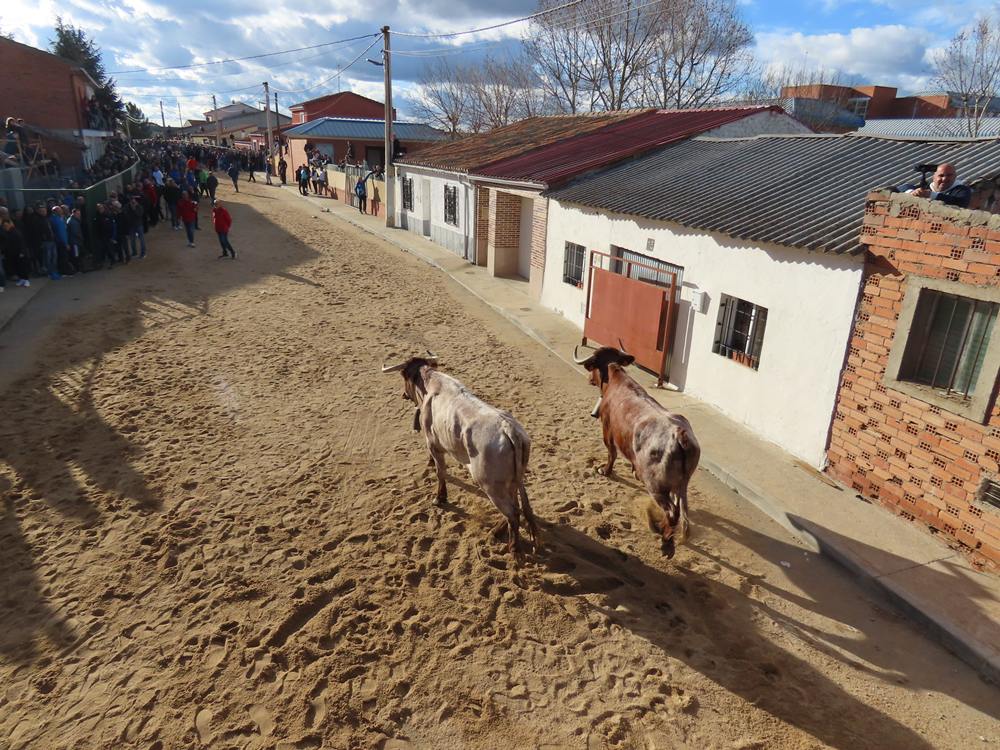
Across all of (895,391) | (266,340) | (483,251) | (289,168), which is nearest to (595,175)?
(483,251)

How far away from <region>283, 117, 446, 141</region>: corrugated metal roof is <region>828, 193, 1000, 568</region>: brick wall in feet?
131

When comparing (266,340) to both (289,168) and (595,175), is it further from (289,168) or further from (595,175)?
(289,168)

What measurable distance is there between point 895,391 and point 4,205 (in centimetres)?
1787

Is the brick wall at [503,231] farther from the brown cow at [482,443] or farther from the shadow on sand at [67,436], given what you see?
the brown cow at [482,443]

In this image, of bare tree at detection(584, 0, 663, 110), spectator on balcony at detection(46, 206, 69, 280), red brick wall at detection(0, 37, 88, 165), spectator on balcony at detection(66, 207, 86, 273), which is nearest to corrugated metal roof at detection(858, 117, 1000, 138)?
bare tree at detection(584, 0, 663, 110)

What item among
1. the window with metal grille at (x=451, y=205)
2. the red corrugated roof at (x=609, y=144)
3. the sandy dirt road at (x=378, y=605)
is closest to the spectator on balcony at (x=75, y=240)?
the sandy dirt road at (x=378, y=605)

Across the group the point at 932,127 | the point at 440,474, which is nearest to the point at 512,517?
the point at 440,474

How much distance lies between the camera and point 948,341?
600 centimetres

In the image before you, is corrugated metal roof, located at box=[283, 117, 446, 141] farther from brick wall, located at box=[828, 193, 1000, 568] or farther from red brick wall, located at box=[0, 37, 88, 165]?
brick wall, located at box=[828, 193, 1000, 568]

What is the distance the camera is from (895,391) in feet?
20.8

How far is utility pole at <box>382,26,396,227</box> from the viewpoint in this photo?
2402 cm

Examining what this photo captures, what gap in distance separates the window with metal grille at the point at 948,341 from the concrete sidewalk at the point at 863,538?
4.89ft

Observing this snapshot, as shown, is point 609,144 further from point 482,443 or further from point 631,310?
point 482,443

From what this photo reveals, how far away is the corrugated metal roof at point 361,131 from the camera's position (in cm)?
4188
